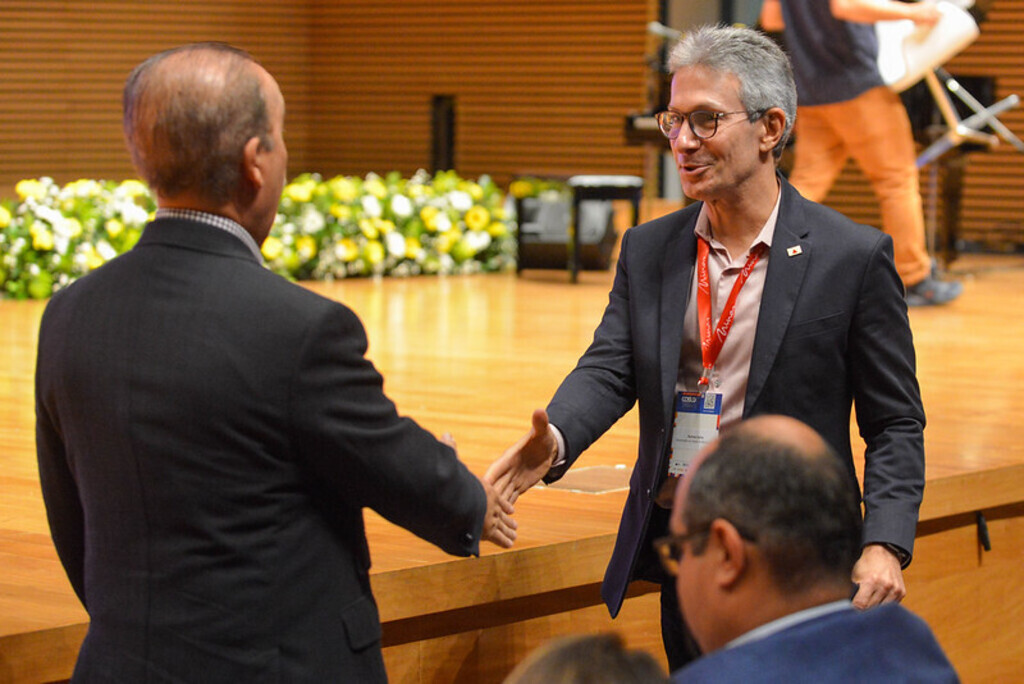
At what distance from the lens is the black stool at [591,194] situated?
7754mm

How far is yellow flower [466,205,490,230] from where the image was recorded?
824 cm

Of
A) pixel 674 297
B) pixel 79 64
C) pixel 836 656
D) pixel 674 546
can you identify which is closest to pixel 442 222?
pixel 79 64

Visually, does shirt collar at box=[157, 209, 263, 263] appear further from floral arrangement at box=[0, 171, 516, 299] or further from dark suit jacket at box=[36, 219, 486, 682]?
floral arrangement at box=[0, 171, 516, 299]

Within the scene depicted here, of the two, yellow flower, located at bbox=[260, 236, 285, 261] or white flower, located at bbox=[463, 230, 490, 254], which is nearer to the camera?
yellow flower, located at bbox=[260, 236, 285, 261]

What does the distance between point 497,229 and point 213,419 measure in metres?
6.93

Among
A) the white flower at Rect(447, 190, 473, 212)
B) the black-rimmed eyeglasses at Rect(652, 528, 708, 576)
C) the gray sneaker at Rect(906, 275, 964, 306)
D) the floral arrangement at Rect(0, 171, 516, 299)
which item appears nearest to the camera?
the black-rimmed eyeglasses at Rect(652, 528, 708, 576)

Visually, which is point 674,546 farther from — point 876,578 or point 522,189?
point 522,189

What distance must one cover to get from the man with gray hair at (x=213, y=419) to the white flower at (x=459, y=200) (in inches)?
261

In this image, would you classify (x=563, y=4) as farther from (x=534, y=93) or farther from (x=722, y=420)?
(x=722, y=420)

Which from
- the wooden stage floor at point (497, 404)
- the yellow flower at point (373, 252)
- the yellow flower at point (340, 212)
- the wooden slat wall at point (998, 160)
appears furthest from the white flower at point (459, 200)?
the wooden slat wall at point (998, 160)

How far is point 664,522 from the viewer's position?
2.30 metres

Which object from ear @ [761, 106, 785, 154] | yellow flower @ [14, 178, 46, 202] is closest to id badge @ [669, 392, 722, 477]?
ear @ [761, 106, 785, 154]

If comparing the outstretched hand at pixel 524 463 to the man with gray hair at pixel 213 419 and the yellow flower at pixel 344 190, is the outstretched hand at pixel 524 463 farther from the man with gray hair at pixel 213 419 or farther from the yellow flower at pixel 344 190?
the yellow flower at pixel 344 190

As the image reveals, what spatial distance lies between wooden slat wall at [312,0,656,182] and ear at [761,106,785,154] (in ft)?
30.9
